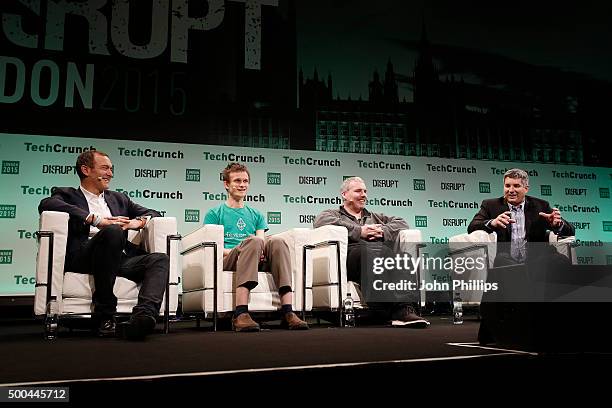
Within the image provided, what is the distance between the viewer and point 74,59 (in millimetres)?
5234

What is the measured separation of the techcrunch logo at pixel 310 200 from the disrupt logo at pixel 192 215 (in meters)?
0.85

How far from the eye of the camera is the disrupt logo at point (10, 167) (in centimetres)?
489

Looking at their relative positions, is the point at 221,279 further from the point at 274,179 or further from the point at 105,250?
the point at 274,179

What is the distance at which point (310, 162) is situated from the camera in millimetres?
5738

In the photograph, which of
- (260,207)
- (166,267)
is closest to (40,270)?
(166,267)

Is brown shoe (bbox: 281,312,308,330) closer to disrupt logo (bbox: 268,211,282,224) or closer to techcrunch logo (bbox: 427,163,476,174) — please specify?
disrupt logo (bbox: 268,211,282,224)

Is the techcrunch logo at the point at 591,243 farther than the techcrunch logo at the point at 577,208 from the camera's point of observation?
No

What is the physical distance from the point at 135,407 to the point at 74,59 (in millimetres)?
4624

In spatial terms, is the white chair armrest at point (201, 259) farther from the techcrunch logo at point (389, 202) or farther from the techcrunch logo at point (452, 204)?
the techcrunch logo at point (452, 204)

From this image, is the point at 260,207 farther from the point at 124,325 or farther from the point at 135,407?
the point at 135,407

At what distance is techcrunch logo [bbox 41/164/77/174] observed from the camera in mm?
5000

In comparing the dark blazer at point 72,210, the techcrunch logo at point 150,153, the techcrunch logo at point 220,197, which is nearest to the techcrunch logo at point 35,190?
the techcrunch logo at point 150,153

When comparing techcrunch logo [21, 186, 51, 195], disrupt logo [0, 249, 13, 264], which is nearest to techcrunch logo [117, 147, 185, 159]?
techcrunch logo [21, 186, 51, 195]

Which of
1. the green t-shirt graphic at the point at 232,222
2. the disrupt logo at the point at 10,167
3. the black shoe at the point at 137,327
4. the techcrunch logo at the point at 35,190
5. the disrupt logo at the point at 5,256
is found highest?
the disrupt logo at the point at 10,167
